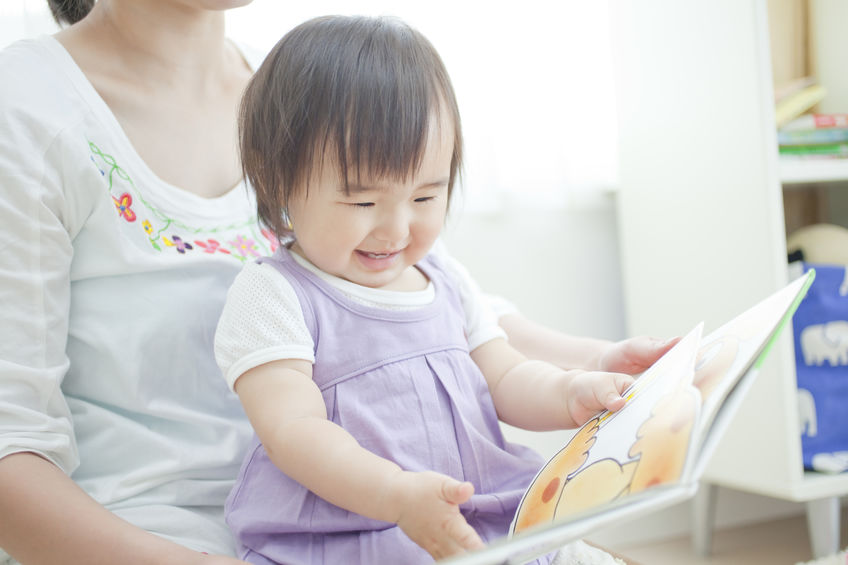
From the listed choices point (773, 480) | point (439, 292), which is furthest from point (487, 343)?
point (773, 480)

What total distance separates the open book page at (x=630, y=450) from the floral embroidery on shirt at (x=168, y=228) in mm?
428

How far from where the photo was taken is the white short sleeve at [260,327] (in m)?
0.66

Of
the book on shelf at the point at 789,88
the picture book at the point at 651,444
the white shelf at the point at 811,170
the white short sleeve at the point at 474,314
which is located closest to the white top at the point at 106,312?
the white short sleeve at the point at 474,314

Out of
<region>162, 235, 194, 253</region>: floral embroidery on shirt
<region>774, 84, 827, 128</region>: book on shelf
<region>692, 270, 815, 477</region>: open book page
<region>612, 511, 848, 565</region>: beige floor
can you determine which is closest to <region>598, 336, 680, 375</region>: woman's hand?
<region>692, 270, 815, 477</region>: open book page

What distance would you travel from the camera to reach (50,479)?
25.8 inches

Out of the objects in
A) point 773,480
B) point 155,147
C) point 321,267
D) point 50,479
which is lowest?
point 773,480

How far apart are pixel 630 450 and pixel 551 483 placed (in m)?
0.10

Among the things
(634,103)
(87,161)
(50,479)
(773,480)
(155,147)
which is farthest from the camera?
(634,103)

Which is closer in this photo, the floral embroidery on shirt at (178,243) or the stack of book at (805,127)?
the floral embroidery on shirt at (178,243)

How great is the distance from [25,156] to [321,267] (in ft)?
0.93

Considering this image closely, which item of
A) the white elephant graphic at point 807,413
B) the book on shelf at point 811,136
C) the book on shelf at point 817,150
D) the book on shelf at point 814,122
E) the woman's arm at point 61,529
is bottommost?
the white elephant graphic at point 807,413

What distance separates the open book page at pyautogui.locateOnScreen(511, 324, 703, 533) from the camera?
45 centimetres

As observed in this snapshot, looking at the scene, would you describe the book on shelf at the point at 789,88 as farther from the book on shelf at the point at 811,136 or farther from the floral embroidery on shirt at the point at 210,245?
the floral embroidery on shirt at the point at 210,245

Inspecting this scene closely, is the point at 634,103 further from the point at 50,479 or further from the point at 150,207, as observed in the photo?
the point at 50,479
